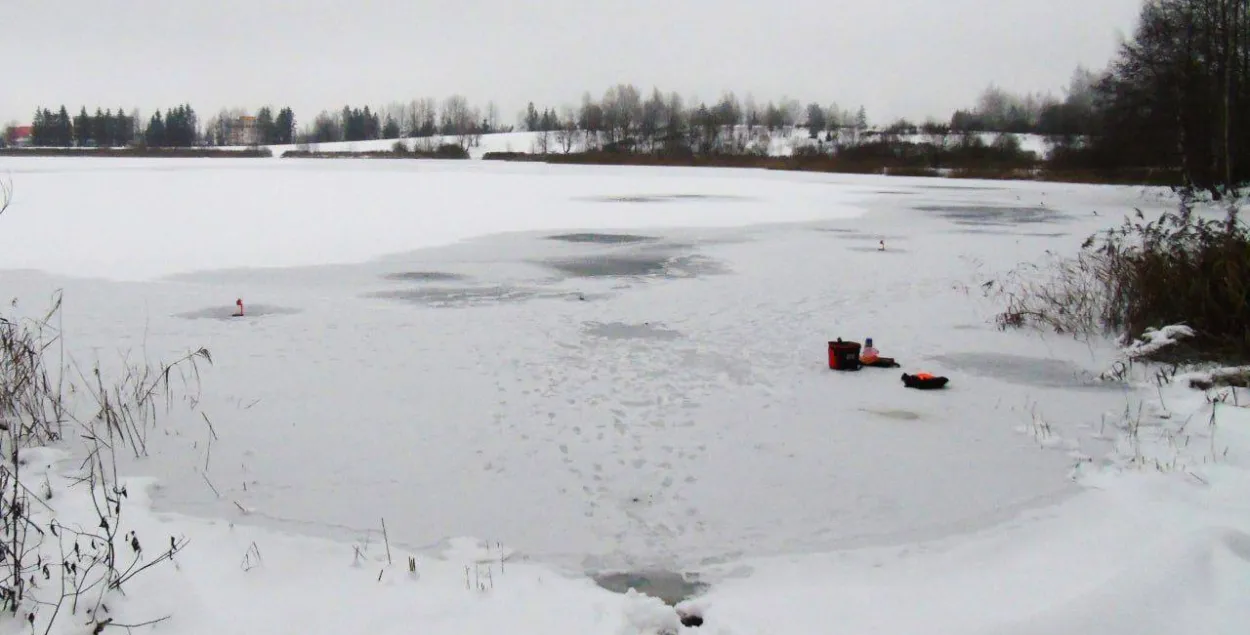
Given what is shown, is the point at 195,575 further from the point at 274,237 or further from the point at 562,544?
the point at 274,237

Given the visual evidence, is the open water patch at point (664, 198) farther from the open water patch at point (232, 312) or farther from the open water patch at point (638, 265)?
the open water patch at point (232, 312)

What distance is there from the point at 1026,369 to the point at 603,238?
954 centimetres

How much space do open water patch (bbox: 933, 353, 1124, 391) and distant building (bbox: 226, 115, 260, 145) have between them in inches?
5760

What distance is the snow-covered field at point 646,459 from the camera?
315cm

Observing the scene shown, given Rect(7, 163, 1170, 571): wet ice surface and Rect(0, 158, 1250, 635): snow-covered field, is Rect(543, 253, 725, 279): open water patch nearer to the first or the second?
Rect(0, 158, 1250, 635): snow-covered field

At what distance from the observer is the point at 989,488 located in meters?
4.33

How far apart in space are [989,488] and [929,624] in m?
1.59

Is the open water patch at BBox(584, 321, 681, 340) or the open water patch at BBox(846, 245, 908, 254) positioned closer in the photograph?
the open water patch at BBox(584, 321, 681, 340)

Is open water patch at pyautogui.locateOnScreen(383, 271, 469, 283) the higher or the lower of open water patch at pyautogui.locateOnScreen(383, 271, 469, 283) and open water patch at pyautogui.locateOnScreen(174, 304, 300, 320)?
the higher

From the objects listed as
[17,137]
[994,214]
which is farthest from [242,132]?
[994,214]

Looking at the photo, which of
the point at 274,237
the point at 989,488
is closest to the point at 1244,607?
the point at 989,488

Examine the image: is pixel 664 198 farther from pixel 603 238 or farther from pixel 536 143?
pixel 536 143

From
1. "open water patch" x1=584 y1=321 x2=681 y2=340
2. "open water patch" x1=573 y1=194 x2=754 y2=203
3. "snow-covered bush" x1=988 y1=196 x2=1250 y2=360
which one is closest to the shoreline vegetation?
"open water patch" x1=573 y1=194 x2=754 y2=203

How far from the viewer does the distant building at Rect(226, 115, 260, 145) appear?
456ft
